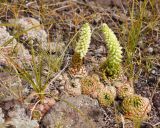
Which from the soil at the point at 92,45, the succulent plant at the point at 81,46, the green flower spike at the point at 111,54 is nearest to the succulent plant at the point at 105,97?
the soil at the point at 92,45

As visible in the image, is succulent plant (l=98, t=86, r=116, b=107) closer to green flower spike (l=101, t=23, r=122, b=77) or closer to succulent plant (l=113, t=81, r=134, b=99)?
succulent plant (l=113, t=81, r=134, b=99)

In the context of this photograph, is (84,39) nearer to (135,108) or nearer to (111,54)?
(111,54)

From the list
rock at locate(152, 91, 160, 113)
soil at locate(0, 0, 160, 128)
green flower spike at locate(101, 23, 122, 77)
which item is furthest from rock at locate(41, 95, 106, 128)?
rock at locate(152, 91, 160, 113)

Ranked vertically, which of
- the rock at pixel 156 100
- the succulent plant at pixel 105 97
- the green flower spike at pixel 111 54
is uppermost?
the green flower spike at pixel 111 54

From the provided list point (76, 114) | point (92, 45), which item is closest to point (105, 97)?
point (76, 114)

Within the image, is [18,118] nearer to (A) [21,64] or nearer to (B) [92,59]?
(A) [21,64]

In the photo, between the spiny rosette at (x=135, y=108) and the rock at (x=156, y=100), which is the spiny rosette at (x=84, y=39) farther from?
the rock at (x=156, y=100)
